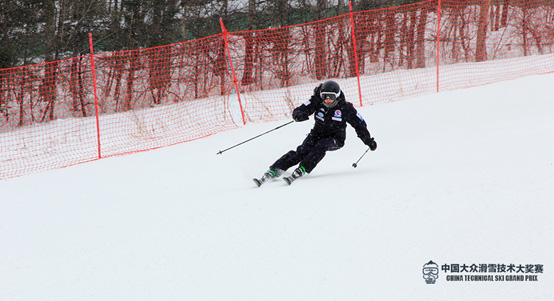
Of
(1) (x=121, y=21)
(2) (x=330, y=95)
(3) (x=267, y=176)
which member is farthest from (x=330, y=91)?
(1) (x=121, y=21)

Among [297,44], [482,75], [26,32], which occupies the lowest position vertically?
[482,75]

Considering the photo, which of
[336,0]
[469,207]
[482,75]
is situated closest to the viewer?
[469,207]

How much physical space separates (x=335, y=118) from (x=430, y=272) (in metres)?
3.21

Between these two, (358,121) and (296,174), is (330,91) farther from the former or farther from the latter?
(296,174)

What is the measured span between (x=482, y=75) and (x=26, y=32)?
15877 mm

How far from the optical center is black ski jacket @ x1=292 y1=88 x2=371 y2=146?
5.86 metres

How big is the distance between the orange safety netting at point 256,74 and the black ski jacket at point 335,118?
5.08m

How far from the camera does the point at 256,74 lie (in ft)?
46.7

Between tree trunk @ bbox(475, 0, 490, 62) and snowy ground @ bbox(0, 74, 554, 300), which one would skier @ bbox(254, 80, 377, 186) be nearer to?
snowy ground @ bbox(0, 74, 554, 300)

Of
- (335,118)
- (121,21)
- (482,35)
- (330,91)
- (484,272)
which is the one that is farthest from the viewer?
(121,21)

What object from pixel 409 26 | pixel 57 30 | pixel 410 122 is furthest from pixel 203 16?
pixel 410 122

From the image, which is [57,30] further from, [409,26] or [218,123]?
[409,26]

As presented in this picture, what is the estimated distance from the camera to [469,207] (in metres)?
3.82

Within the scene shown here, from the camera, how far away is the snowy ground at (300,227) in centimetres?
304
